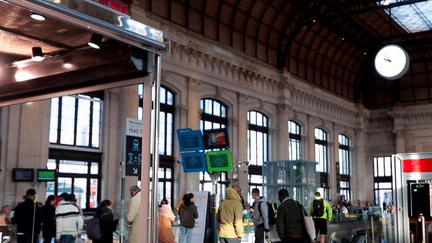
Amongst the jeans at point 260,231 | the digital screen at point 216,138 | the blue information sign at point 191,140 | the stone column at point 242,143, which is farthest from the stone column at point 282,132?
the blue information sign at point 191,140

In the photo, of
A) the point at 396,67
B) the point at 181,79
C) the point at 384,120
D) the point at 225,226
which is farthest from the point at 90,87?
the point at 384,120

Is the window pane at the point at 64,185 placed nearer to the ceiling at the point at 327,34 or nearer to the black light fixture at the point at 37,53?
the ceiling at the point at 327,34

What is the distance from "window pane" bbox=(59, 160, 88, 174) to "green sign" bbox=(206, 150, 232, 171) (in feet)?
30.7

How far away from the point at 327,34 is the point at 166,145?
1730cm

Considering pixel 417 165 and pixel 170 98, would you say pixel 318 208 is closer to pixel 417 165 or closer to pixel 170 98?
pixel 417 165

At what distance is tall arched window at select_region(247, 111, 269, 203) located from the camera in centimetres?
3072

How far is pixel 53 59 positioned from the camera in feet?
12.7

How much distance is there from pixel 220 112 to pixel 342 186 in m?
16.7

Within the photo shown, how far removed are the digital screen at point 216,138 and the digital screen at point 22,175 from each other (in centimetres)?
696

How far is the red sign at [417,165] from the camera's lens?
11.1m

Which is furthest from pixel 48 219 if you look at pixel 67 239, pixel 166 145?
pixel 166 145

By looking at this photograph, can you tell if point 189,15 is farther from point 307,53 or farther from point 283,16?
point 307,53

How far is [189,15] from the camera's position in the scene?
26594 mm

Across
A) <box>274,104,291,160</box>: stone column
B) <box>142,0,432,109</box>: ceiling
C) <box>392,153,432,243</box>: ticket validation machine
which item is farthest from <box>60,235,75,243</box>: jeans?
<box>274,104,291,160</box>: stone column
